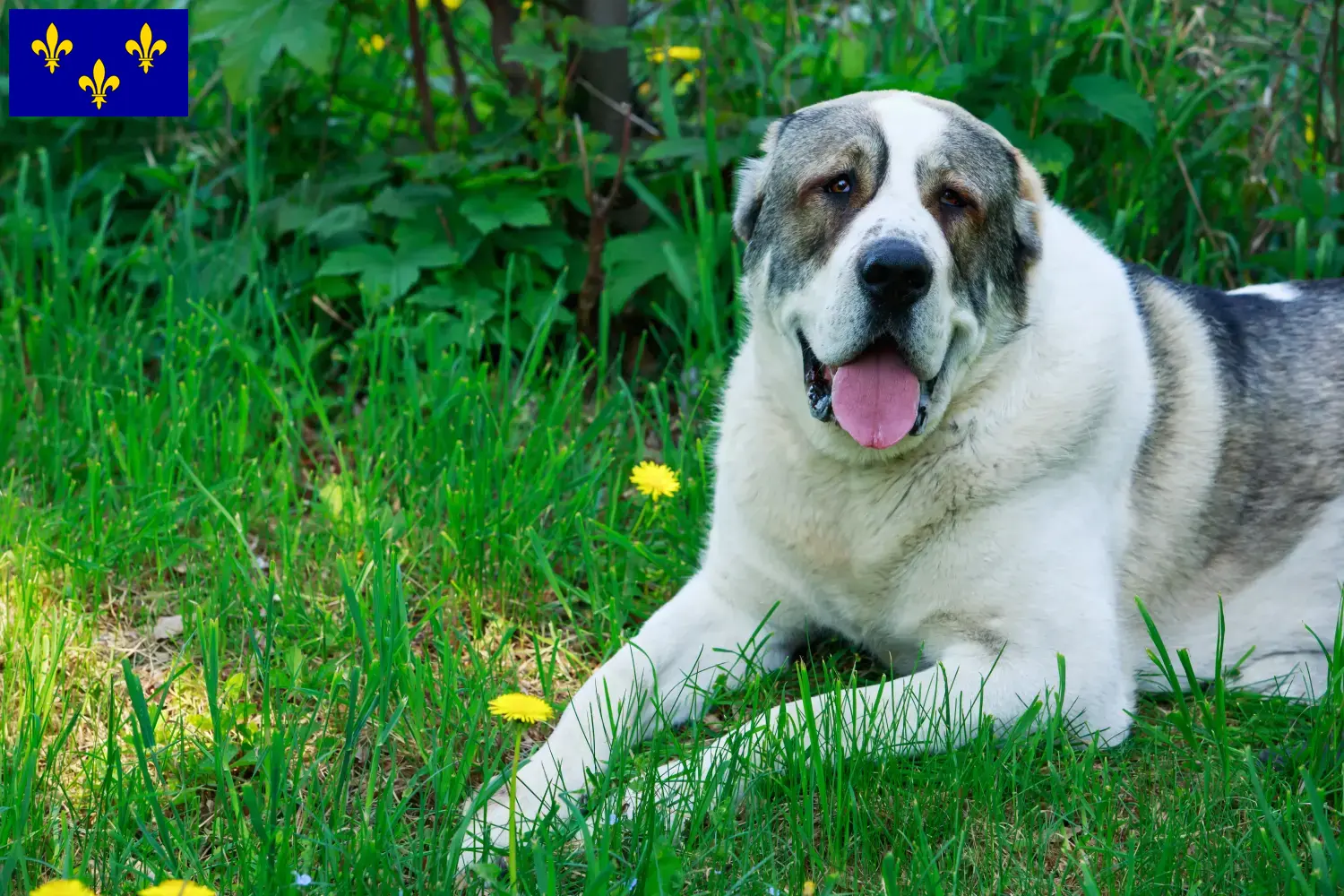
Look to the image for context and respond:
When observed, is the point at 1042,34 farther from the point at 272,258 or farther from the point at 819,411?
the point at 272,258

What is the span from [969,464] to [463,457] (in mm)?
1324

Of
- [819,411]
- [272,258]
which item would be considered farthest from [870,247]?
[272,258]

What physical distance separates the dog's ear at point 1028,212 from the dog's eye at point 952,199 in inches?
5.8

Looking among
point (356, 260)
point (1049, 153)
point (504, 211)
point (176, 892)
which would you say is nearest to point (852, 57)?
point (1049, 153)

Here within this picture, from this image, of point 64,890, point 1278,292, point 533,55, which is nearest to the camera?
point 64,890

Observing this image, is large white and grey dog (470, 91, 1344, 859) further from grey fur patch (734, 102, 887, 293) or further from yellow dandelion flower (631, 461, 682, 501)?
yellow dandelion flower (631, 461, 682, 501)

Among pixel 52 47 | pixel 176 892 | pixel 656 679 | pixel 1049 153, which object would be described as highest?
pixel 1049 153

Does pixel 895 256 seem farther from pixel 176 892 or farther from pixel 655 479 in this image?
pixel 176 892

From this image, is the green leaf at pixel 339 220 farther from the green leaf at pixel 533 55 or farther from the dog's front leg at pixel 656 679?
the dog's front leg at pixel 656 679

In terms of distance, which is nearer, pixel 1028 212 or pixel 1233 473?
pixel 1028 212

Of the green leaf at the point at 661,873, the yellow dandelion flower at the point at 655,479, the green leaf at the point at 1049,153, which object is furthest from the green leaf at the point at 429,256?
the green leaf at the point at 661,873

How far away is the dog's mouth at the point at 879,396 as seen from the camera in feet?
8.47

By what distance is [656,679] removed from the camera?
2.49m

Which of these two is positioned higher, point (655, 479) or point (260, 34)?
point (260, 34)
